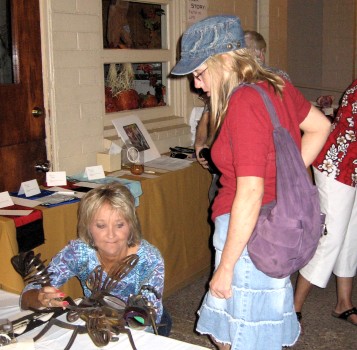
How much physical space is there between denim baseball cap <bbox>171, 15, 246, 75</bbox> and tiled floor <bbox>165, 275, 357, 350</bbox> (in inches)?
73.0

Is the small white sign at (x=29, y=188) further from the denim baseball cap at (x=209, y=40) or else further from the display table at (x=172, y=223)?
the denim baseball cap at (x=209, y=40)

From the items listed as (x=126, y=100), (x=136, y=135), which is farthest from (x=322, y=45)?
(x=136, y=135)

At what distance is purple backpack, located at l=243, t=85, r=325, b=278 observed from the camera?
1564 mm

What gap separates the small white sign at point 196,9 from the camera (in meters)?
4.12

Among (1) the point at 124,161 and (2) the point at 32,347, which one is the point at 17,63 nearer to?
(1) the point at 124,161

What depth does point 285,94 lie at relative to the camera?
167 centimetres

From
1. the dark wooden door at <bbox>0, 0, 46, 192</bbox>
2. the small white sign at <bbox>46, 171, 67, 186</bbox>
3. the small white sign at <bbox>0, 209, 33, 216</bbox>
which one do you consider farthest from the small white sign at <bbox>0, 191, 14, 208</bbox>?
the small white sign at <bbox>46, 171, 67, 186</bbox>

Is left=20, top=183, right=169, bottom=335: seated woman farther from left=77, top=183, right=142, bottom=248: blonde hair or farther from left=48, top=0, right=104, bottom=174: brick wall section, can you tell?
left=48, top=0, right=104, bottom=174: brick wall section

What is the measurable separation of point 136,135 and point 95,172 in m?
0.55

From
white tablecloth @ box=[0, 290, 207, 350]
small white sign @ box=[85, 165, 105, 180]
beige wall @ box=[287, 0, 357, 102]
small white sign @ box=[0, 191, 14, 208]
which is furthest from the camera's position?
beige wall @ box=[287, 0, 357, 102]

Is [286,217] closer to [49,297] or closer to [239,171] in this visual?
[239,171]

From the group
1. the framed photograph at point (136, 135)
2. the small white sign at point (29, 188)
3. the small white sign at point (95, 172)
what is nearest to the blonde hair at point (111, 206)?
the small white sign at point (29, 188)

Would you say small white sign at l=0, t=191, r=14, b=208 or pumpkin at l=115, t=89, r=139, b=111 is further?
pumpkin at l=115, t=89, r=139, b=111

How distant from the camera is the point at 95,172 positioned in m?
3.22
